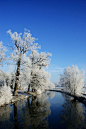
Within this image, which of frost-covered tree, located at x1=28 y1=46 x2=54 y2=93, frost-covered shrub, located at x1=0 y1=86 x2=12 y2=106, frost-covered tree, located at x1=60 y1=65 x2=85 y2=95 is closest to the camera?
frost-covered shrub, located at x1=0 y1=86 x2=12 y2=106

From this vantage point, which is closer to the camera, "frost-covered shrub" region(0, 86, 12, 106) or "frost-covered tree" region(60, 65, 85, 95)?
"frost-covered shrub" region(0, 86, 12, 106)

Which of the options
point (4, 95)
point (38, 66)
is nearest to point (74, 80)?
point (38, 66)

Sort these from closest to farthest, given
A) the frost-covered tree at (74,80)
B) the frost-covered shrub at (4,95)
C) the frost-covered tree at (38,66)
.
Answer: the frost-covered shrub at (4,95) → the frost-covered tree at (74,80) → the frost-covered tree at (38,66)

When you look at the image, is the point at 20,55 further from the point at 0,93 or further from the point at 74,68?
the point at 74,68

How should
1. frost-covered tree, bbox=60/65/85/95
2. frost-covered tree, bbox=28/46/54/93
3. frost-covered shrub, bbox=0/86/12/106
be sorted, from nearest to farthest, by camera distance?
frost-covered shrub, bbox=0/86/12/106
frost-covered tree, bbox=60/65/85/95
frost-covered tree, bbox=28/46/54/93

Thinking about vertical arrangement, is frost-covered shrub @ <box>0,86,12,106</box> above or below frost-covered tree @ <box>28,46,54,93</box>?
below

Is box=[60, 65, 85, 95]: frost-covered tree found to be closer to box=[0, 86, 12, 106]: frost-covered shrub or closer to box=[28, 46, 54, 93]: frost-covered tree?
box=[28, 46, 54, 93]: frost-covered tree

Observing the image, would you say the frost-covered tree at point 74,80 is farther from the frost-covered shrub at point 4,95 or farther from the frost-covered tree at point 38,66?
the frost-covered shrub at point 4,95

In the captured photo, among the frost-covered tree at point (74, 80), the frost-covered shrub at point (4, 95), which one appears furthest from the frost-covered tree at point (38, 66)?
the frost-covered shrub at point (4, 95)

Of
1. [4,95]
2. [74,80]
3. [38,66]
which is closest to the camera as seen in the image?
[4,95]

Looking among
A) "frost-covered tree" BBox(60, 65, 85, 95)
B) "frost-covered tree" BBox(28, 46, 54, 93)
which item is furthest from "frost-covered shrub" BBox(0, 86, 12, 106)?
"frost-covered tree" BBox(60, 65, 85, 95)

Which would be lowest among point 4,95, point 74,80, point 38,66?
point 4,95

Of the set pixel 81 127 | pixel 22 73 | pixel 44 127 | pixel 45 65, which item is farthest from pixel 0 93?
pixel 45 65

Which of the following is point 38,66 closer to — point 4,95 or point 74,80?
point 74,80
